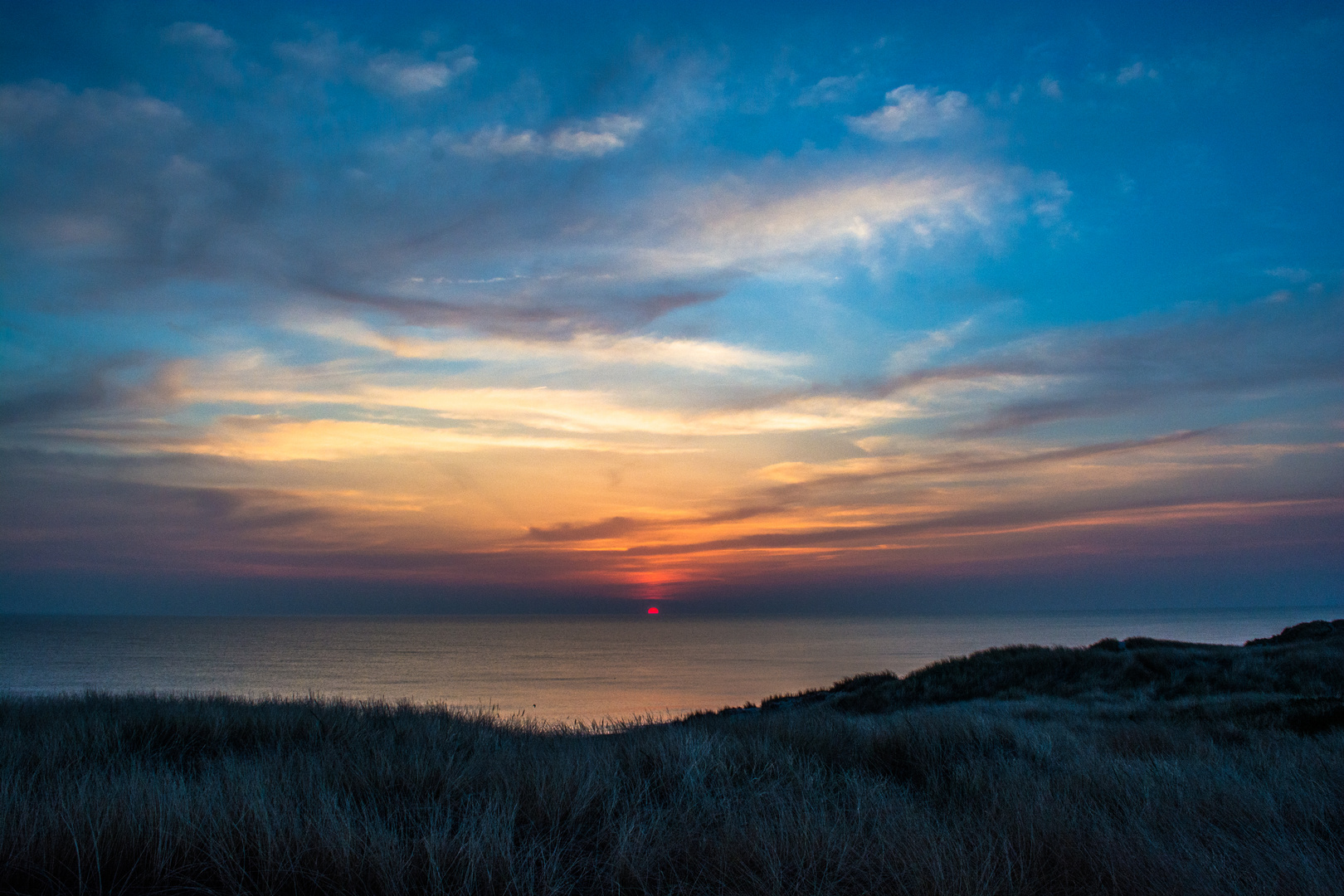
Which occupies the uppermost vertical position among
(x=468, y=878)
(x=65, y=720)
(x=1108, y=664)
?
(x=468, y=878)

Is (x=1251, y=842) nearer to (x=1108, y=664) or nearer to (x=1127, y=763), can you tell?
(x=1127, y=763)

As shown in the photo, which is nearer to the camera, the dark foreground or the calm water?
the dark foreground

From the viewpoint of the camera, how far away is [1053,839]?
3969 millimetres

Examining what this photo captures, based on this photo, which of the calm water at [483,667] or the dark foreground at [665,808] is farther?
the calm water at [483,667]

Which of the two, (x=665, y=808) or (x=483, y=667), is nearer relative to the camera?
(x=665, y=808)

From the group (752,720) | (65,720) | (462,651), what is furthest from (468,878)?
(462,651)

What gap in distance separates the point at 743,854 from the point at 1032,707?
44.8ft

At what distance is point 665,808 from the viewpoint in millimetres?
5039

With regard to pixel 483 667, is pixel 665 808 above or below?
above

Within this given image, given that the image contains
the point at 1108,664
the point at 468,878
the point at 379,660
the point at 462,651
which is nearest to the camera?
the point at 468,878

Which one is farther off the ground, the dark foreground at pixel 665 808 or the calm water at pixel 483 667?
the dark foreground at pixel 665 808

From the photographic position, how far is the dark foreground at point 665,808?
350 centimetres

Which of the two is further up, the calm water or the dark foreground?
the dark foreground

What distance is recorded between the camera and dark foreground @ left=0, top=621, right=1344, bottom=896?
11.5ft
